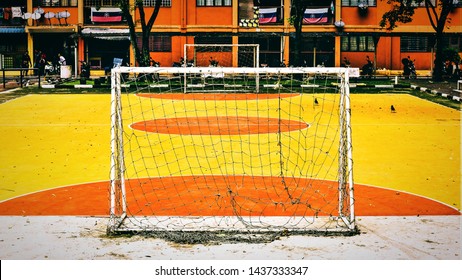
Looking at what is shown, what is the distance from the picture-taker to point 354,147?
15.7m

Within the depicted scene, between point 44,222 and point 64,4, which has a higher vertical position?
point 64,4

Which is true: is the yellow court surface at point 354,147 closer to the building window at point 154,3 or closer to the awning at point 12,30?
the building window at point 154,3

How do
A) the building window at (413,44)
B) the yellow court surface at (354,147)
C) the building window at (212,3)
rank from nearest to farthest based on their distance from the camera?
the yellow court surface at (354,147) → the building window at (212,3) → the building window at (413,44)

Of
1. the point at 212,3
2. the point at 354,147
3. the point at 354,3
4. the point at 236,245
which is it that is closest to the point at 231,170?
the point at 354,147

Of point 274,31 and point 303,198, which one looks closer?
point 303,198

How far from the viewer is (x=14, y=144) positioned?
Answer: 1623 centimetres

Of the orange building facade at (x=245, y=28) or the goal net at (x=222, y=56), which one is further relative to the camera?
the orange building facade at (x=245, y=28)

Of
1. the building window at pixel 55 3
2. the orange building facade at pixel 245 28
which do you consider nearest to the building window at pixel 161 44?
the orange building facade at pixel 245 28

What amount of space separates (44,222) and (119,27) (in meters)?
40.2

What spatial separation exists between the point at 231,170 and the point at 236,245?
486 cm

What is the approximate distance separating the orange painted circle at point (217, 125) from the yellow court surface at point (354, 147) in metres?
1.33

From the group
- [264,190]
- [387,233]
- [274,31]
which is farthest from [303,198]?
[274,31]

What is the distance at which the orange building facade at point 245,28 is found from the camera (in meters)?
47.5

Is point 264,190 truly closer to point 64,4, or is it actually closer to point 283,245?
point 283,245
